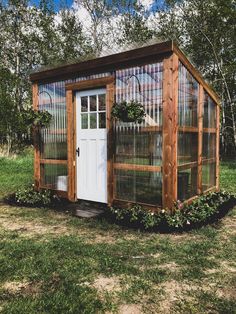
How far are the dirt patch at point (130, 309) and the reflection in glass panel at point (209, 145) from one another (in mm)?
4382

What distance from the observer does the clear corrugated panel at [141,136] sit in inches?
194

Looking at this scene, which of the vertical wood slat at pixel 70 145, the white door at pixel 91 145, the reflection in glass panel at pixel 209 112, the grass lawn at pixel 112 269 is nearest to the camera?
→ the grass lawn at pixel 112 269

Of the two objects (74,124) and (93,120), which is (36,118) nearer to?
(74,124)

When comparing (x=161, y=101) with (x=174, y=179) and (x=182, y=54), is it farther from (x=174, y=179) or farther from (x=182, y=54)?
(x=174, y=179)

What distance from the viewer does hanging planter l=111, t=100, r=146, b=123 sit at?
479cm

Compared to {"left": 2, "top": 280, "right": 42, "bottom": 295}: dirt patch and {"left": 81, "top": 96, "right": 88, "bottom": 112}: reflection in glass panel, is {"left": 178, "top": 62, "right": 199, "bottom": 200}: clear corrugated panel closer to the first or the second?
{"left": 81, "top": 96, "right": 88, "bottom": 112}: reflection in glass panel

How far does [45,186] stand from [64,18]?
1817 cm

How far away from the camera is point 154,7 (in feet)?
64.6

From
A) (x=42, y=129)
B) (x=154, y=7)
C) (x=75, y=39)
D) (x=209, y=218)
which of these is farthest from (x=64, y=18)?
(x=209, y=218)

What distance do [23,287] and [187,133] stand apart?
3.81m

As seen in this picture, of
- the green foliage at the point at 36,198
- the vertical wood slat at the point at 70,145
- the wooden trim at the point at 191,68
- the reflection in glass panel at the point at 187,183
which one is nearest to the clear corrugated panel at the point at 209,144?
the wooden trim at the point at 191,68

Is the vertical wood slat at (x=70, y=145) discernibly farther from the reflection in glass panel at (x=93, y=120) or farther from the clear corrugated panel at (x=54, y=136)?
the reflection in glass panel at (x=93, y=120)

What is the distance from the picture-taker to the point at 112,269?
325 centimetres

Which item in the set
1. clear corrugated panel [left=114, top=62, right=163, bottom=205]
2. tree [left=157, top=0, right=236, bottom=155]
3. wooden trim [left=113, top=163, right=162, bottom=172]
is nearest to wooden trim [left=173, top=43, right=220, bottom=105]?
clear corrugated panel [left=114, top=62, right=163, bottom=205]
